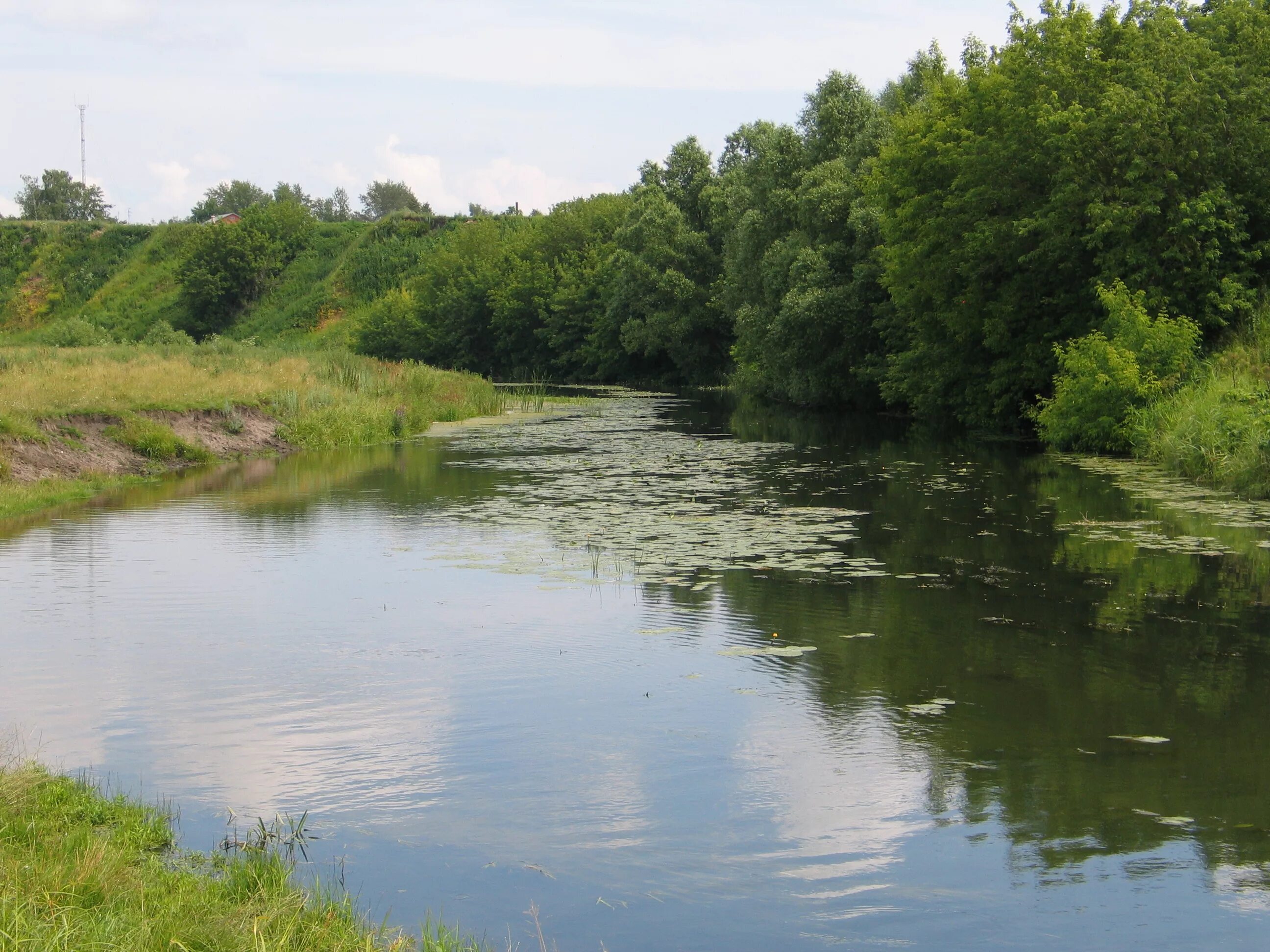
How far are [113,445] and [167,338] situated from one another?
28.5 metres

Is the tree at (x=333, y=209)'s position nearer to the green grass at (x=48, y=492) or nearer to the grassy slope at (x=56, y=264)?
the grassy slope at (x=56, y=264)

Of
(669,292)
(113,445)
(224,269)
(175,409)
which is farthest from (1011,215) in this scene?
(224,269)

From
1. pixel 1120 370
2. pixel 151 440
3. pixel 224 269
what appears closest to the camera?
pixel 151 440

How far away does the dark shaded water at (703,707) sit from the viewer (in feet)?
18.3

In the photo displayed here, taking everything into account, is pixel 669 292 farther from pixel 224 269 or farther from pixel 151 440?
pixel 224 269

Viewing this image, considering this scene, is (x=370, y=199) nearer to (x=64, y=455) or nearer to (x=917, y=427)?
(x=917, y=427)

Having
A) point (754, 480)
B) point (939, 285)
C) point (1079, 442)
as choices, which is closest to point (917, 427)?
point (939, 285)

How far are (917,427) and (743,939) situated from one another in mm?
29358

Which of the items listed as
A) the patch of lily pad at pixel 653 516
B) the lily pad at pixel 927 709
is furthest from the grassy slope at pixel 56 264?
the lily pad at pixel 927 709

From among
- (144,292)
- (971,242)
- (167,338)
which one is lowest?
(167,338)

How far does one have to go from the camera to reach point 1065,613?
1083cm

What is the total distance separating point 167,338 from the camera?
47.9 meters

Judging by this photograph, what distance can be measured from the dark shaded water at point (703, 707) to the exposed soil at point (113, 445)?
2.94 m

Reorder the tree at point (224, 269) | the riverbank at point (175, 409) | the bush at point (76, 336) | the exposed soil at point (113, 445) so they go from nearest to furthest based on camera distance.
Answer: the exposed soil at point (113, 445) → the riverbank at point (175, 409) → the bush at point (76, 336) → the tree at point (224, 269)
